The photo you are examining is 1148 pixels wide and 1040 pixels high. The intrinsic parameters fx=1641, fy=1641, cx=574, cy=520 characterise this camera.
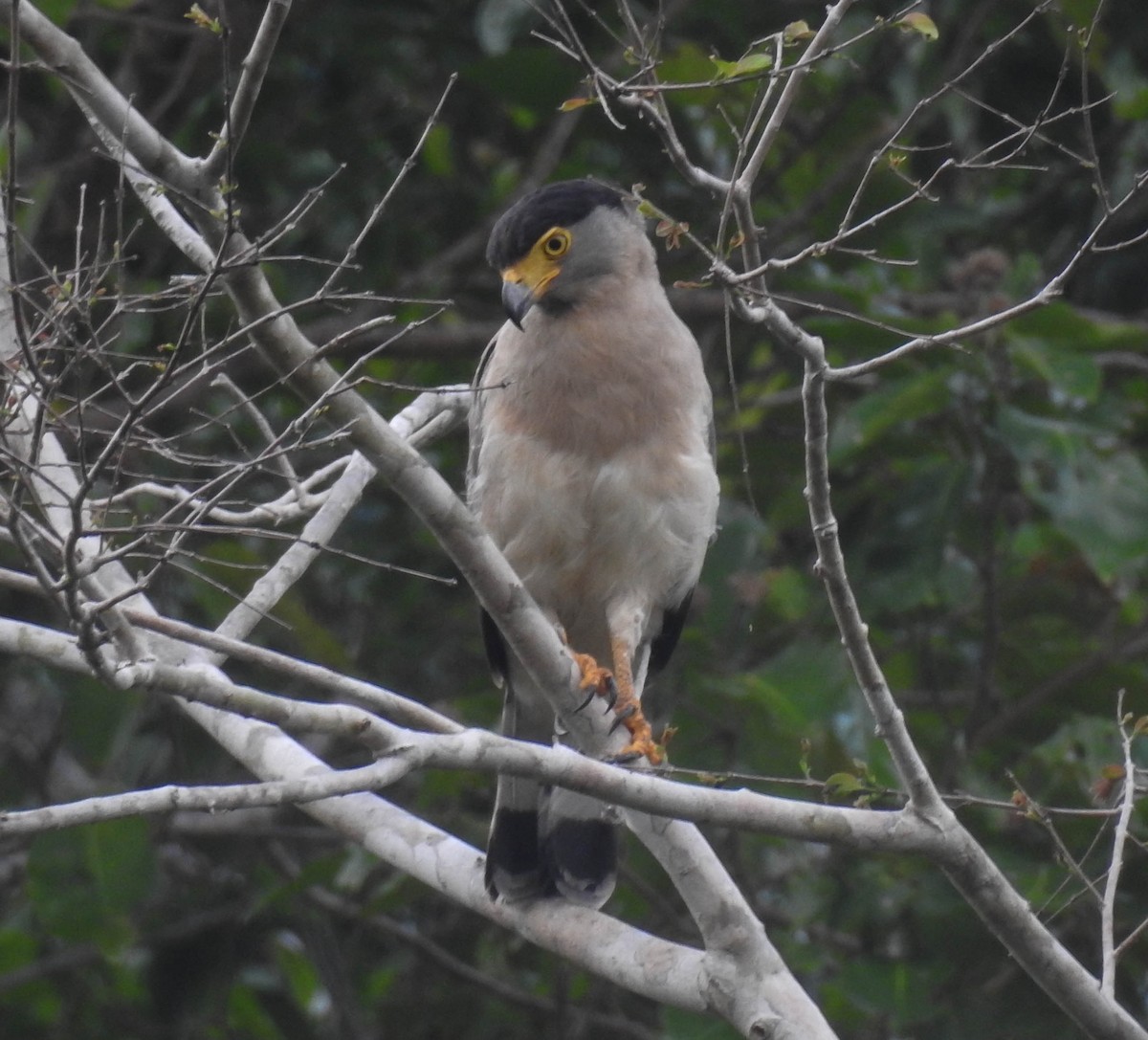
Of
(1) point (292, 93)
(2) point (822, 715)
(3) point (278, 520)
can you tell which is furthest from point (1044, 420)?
(1) point (292, 93)

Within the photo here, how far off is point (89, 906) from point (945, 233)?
3.48 metres

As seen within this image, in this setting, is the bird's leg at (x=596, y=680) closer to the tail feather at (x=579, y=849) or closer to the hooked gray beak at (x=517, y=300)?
the tail feather at (x=579, y=849)

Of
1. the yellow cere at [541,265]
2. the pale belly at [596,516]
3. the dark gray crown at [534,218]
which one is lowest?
the pale belly at [596,516]

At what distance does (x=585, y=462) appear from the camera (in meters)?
3.69

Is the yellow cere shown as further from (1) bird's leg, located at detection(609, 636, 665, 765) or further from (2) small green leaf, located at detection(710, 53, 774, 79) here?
(2) small green leaf, located at detection(710, 53, 774, 79)

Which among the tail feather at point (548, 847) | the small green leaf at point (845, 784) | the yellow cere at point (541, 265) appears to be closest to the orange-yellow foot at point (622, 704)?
the tail feather at point (548, 847)

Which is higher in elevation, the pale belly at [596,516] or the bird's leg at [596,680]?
the pale belly at [596,516]

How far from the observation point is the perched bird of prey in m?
3.67

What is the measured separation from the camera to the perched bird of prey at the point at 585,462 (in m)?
3.67

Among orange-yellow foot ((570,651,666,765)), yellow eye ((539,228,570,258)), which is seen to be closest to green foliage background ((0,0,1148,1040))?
yellow eye ((539,228,570,258))

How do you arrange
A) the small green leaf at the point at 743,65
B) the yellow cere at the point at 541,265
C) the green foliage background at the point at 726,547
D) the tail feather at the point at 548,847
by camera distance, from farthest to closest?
the green foliage background at the point at 726,547 < the yellow cere at the point at 541,265 < the tail feather at the point at 548,847 < the small green leaf at the point at 743,65

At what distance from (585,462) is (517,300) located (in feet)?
1.32

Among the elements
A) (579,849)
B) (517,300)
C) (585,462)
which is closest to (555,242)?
(517,300)

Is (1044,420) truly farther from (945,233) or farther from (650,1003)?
(650,1003)
